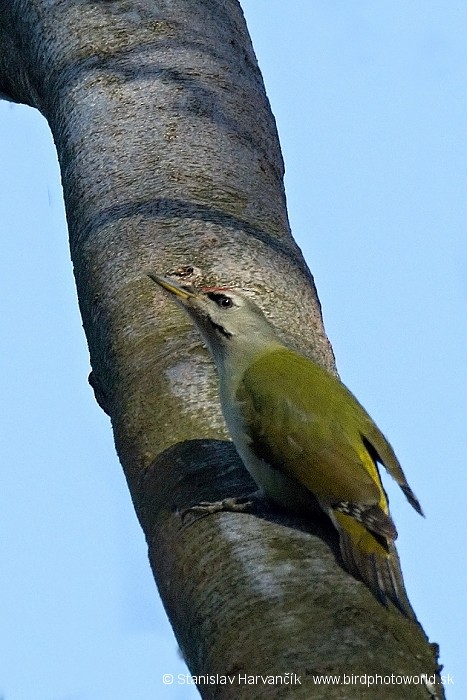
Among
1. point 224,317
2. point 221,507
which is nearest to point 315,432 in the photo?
point 224,317

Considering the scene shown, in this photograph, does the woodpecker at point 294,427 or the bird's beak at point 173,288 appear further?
the bird's beak at point 173,288

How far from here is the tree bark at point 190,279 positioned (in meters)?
2.17

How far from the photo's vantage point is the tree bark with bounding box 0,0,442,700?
7.12ft

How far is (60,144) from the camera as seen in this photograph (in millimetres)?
4137

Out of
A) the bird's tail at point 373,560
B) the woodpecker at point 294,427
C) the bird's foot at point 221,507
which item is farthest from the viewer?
the woodpecker at point 294,427

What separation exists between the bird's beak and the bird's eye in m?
0.11

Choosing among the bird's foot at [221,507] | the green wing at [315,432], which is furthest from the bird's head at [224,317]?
the bird's foot at [221,507]

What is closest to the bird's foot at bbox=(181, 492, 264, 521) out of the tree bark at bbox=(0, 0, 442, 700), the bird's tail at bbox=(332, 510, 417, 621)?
the tree bark at bbox=(0, 0, 442, 700)

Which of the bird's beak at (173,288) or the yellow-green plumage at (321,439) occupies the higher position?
the bird's beak at (173,288)

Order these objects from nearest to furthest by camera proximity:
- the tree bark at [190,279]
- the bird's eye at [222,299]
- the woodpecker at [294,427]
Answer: the tree bark at [190,279], the woodpecker at [294,427], the bird's eye at [222,299]

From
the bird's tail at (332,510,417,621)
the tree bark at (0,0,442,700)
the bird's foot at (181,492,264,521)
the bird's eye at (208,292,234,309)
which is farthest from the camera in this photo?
the bird's eye at (208,292,234,309)

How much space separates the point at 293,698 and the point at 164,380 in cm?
126

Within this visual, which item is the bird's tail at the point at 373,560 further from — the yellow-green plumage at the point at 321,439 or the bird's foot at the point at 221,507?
the bird's foot at the point at 221,507

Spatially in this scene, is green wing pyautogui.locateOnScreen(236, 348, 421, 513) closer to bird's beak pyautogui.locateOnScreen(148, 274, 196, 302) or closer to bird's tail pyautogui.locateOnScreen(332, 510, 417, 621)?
bird's tail pyautogui.locateOnScreen(332, 510, 417, 621)
